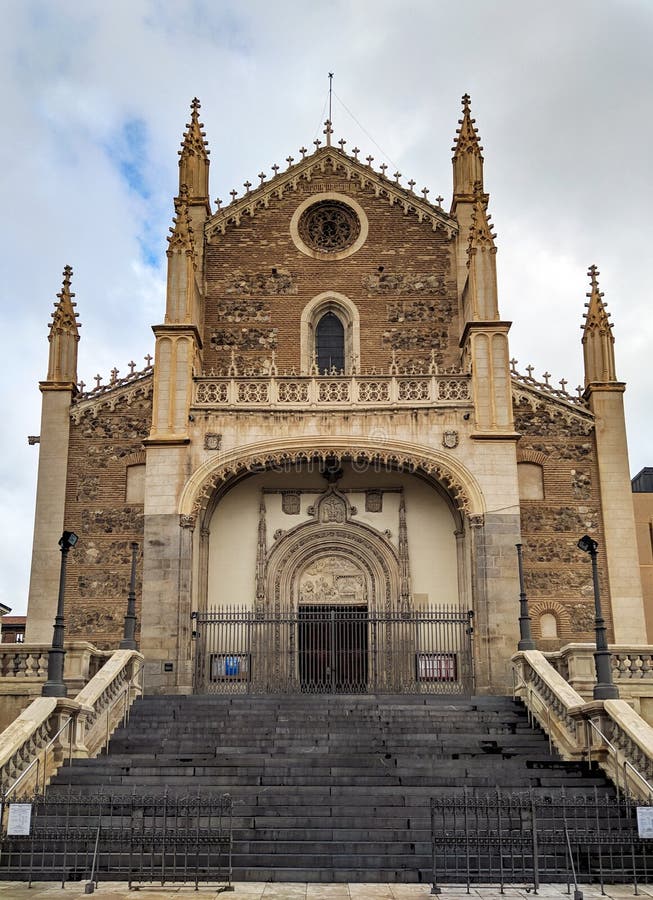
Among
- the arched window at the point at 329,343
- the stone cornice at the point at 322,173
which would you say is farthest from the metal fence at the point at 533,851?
the stone cornice at the point at 322,173

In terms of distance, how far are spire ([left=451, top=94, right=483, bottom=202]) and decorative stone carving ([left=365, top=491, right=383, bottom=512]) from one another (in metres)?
9.38

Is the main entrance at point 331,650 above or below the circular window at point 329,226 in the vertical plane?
below

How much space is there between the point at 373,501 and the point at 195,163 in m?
11.9

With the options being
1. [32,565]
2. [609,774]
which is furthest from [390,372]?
[609,774]

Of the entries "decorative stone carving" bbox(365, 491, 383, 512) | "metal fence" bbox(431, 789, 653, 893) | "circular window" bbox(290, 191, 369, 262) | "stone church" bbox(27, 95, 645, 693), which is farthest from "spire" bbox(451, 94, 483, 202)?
"metal fence" bbox(431, 789, 653, 893)

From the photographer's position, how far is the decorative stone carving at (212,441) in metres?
25.1

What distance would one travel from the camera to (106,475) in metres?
27.3

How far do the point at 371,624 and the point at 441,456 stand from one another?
4.55 meters

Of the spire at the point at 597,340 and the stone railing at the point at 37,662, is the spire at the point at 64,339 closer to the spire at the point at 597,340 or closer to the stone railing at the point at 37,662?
the stone railing at the point at 37,662

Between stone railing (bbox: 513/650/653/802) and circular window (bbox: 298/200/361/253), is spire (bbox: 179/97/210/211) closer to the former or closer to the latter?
circular window (bbox: 298/200/361/253)

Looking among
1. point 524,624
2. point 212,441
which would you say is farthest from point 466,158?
point 524,624

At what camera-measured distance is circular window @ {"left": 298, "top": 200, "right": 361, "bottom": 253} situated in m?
30.3

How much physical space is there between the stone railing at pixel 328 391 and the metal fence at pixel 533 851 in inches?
517

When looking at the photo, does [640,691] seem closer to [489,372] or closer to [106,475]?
[489,372]
